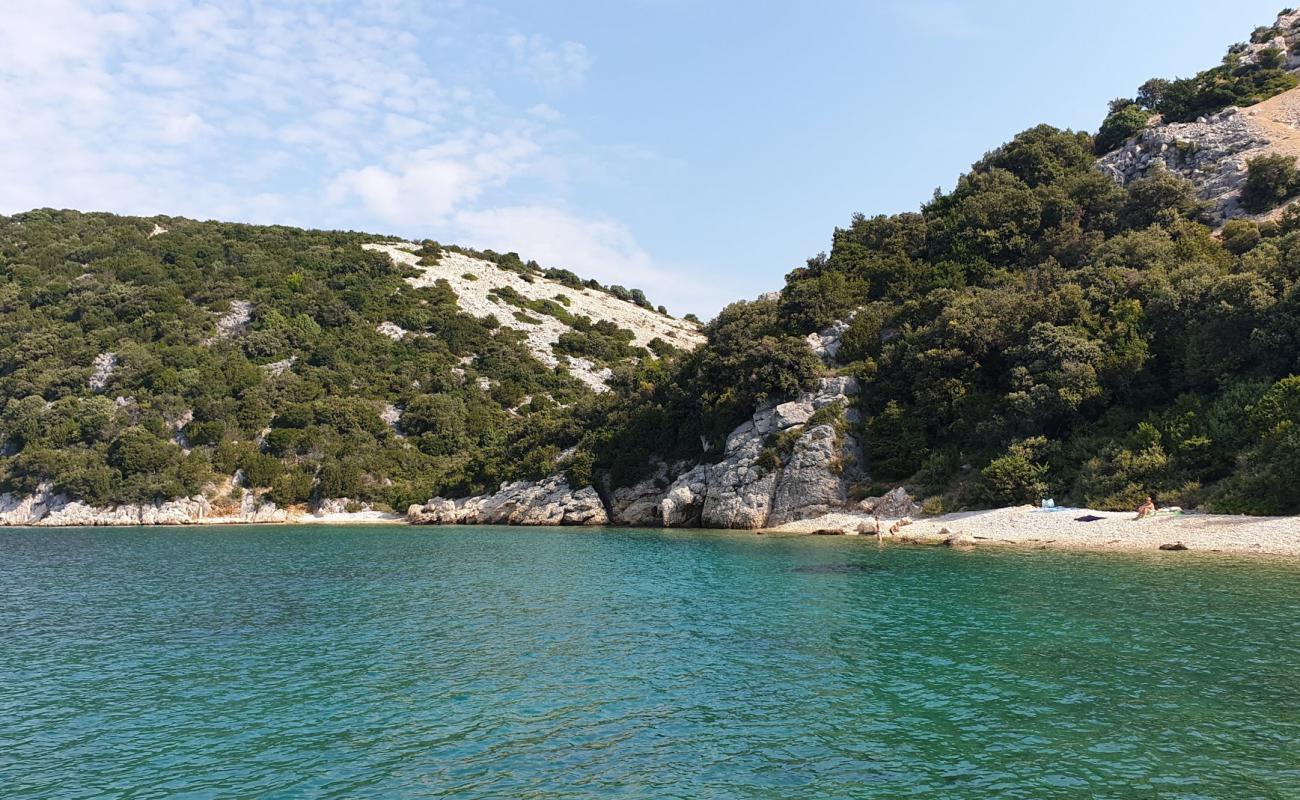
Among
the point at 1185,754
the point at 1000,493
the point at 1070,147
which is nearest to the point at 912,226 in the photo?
the point at 1070,147

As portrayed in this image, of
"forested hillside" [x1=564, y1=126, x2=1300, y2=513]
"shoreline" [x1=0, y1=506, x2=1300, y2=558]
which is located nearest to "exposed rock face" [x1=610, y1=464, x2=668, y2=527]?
"forested hillside" [x1=564, y1=126, x2=1300, y2=513]

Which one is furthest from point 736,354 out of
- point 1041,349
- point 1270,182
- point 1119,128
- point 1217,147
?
point 1119,128

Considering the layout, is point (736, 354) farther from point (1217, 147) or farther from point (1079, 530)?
point (1217, 147)

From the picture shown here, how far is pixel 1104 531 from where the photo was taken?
32312 mm

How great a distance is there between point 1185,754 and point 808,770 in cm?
539

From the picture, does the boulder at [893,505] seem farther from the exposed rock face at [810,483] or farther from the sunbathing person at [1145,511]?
the sunbathing person at [1145,511]

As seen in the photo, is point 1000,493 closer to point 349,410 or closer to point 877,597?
point 877,597

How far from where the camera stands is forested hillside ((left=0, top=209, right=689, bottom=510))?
224 ft

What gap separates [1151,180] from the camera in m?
54.7

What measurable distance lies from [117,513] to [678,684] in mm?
67738

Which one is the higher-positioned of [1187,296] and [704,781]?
[1187,296]

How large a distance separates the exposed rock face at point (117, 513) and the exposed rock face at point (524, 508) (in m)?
14.3

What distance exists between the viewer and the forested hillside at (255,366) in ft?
224

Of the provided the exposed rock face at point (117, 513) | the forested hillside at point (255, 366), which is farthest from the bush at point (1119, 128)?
the exposed rock face at point (117, 513)
